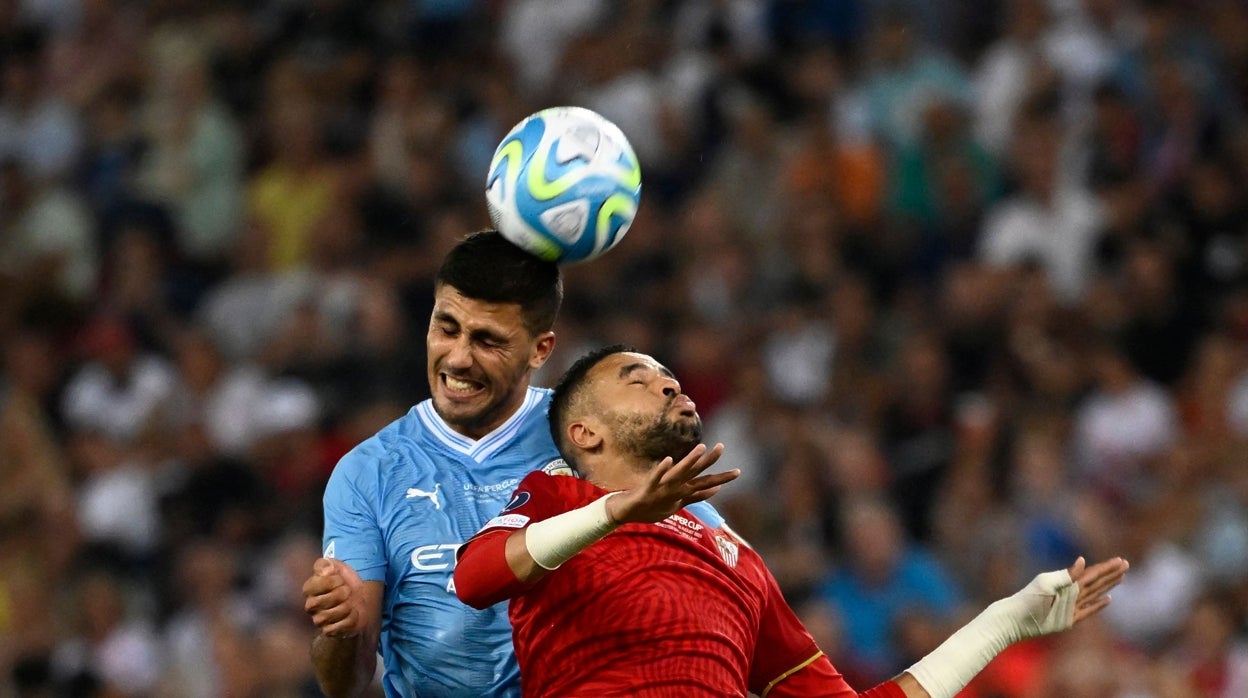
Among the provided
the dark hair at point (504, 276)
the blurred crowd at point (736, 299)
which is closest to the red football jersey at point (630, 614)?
the dark hair at point (504, 276)

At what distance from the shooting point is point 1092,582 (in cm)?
525

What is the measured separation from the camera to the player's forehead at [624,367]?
4949 millimetres

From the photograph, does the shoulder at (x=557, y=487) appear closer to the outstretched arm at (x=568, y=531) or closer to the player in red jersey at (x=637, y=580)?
the player in red jersey at (x=637, y=580)

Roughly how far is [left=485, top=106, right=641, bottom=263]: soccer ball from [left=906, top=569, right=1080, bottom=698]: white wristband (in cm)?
142

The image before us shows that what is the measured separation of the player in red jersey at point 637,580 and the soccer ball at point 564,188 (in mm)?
347

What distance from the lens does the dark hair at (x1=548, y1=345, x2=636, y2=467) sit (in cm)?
505

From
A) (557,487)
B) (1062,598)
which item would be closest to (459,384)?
(557,487)

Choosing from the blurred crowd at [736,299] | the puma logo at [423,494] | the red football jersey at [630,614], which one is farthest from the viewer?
the blurred crowd at [736,299]

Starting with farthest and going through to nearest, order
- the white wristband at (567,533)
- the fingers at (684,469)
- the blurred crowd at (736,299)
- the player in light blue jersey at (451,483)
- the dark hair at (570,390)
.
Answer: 1. the blurred crowd at (736,299)
2. the player in light blue jersey at (451,483)
3. the dark hair at (570,390)
4. the white wristband at (567,533)
5. the fingers at (684,469)

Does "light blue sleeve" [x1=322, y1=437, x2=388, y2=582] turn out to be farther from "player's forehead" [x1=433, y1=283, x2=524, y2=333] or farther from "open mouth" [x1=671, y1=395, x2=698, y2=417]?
"open mouth" [x1=671, y1=395, x2=698, y2=417]

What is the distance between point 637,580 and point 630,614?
9 centimetres

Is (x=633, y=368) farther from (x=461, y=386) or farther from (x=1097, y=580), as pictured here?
(x=1097, y=580)

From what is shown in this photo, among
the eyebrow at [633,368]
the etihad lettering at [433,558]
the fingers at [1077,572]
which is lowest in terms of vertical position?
the fingers at [1077,572]

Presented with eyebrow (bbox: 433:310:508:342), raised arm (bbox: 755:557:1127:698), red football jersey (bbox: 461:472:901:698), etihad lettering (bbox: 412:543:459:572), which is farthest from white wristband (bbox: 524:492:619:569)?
raised arm (bbox: 755:557:1127:698)
